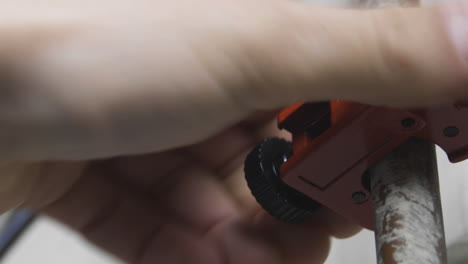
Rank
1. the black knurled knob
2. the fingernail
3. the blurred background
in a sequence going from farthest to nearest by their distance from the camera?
1. the blurred background
2. the black knurled knob
3. the fingernail

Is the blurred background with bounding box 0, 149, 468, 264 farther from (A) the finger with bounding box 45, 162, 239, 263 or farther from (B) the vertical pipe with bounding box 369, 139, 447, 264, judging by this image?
(B) the vertical pipe with bounding box 369, 139, 447, 264

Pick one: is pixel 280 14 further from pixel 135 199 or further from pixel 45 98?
pixel 135 199

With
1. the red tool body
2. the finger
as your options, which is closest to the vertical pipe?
the red tool body

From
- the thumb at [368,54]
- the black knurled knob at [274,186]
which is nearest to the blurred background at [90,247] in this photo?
the black knurled knob at [274,186]

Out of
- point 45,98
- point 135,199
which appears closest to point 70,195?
point 135,199

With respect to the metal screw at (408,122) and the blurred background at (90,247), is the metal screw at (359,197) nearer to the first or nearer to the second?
the metal screw at (408,122)

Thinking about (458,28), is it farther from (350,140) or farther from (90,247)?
(90,247)

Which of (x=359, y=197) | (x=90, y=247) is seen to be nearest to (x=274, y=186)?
(x=359, y=197)
